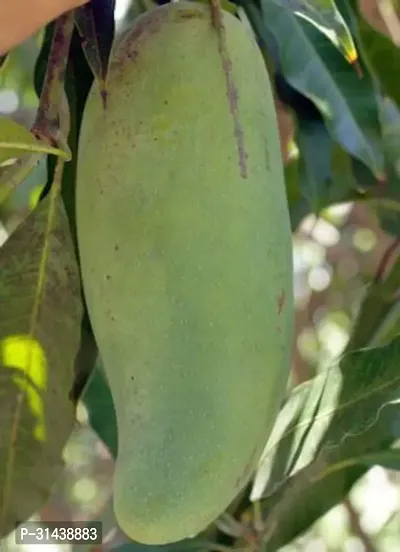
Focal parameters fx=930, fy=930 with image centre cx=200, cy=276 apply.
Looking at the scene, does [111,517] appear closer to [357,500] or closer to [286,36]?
[357,500]

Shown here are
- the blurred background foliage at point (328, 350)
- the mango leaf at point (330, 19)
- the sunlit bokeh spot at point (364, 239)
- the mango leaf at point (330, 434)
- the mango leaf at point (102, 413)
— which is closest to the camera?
the mango leaf at point (330, 19)

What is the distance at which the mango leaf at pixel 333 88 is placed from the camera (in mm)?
551

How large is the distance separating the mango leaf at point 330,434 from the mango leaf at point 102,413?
14 cm

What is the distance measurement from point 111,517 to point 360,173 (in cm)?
51

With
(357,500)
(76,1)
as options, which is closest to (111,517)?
(357,500)

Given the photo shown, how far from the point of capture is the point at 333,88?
57 centimetres

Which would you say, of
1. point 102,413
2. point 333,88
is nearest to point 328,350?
point 102,413

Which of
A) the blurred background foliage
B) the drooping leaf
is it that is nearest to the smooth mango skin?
the drooping leaf

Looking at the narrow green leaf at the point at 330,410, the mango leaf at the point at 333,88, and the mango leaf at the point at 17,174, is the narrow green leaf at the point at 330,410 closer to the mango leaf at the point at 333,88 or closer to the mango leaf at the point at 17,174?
the mango leaf at the point at 333,88

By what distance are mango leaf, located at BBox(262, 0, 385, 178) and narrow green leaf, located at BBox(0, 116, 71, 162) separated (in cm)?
18

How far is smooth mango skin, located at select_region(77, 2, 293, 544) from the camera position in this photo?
390 millimetres

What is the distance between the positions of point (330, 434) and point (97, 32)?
31 cm

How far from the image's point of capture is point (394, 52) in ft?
2.17

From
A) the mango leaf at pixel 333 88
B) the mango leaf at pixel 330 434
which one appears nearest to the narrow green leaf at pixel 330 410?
the mango leaf at pixel 330 434
